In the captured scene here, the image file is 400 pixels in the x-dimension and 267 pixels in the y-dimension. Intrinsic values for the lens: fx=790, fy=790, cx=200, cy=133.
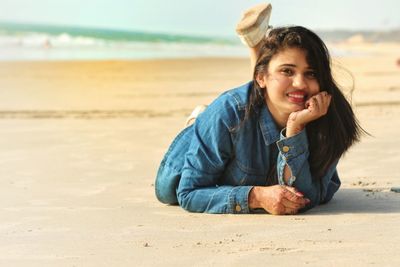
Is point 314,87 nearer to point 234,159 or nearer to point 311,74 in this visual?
point 311,74

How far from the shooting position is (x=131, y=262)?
2988 millimetres

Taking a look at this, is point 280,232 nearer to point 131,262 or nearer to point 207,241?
point 207,241

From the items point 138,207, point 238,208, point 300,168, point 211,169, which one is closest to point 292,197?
point 300,168

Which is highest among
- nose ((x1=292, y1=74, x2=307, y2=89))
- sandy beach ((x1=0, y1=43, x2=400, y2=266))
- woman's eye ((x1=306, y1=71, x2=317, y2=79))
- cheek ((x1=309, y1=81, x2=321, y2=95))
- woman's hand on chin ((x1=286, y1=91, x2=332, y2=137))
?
woman's eye ((x1=306, y1=71, x2=317, y2=79))

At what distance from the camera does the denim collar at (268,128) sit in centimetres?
381

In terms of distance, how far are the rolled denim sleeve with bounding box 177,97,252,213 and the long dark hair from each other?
0.16 metres

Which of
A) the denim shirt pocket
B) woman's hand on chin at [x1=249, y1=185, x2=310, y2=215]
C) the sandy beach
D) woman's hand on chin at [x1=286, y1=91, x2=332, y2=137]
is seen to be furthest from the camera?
the denim shirt pocket

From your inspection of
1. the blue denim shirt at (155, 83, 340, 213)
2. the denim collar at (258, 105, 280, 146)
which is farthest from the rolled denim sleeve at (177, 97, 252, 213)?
the denim collar at (258, 105, 280, 146)

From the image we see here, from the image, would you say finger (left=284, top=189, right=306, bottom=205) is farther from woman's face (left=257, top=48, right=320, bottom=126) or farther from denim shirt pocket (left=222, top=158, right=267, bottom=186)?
woman's face (left=257, top=48, right=320, bottom=126)

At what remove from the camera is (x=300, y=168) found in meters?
3.81

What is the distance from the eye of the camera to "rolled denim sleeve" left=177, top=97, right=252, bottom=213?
12.5 ft

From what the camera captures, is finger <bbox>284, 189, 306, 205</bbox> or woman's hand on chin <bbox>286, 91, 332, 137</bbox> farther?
finger <bbox>284, 189, 306, 205</bbox>

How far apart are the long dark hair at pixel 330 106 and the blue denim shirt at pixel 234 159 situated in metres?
0.07

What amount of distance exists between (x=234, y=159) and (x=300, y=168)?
1.07 feet
